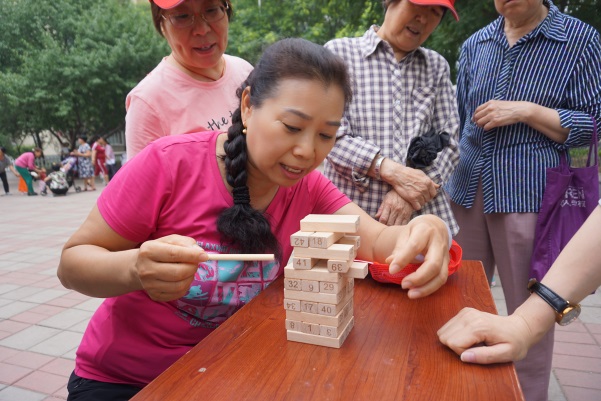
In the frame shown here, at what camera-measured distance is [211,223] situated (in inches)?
56.7

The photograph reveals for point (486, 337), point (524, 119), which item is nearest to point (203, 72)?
point (524, 119)

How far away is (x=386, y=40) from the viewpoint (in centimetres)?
216

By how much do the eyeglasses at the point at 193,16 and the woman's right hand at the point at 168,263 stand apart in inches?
44.2

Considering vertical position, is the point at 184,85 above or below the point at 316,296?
above

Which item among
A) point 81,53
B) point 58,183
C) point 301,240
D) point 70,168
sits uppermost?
point 81,53

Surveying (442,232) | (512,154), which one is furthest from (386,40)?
(442,232)

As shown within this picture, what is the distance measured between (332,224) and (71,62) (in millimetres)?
17441

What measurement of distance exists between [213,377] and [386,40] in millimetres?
1748

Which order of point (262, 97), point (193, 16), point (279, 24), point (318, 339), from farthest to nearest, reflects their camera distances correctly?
1. point (279, 24)
2. point (193, 16)
3. point (262, 97)
4. point (318, 339)

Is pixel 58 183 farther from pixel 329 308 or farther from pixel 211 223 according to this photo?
pixel 329 308

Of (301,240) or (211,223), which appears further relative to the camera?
(211,223)

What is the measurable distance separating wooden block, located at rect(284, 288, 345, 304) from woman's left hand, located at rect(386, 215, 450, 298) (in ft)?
0.61

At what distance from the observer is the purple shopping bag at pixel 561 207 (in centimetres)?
210

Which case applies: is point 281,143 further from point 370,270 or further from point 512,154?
point 512,154
